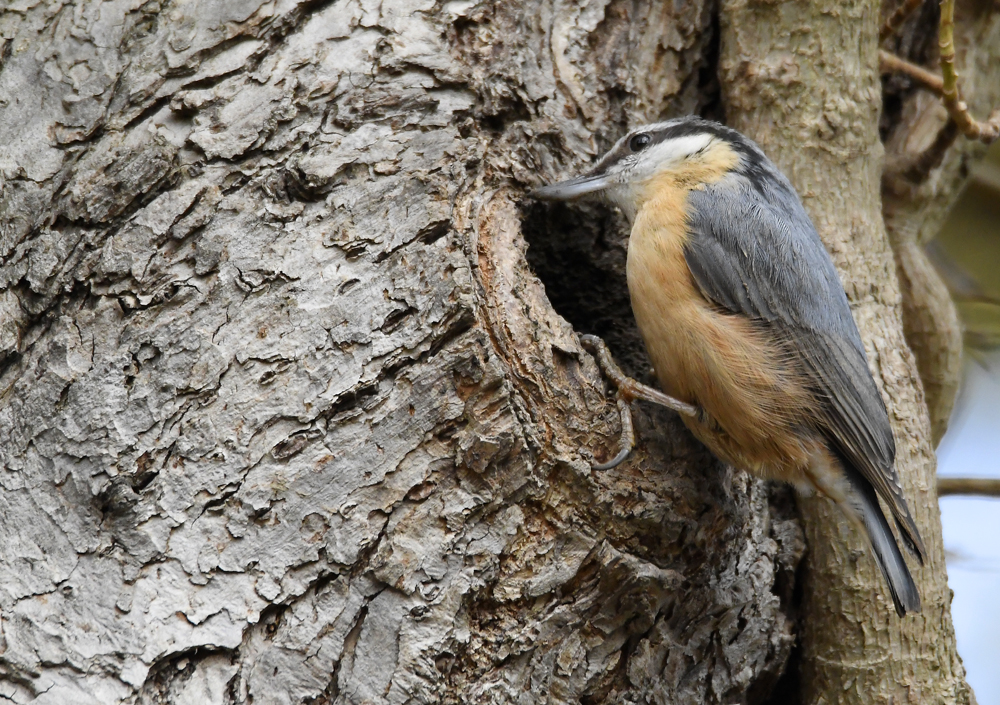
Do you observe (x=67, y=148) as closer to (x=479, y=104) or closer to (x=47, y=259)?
(x=47, y=259)

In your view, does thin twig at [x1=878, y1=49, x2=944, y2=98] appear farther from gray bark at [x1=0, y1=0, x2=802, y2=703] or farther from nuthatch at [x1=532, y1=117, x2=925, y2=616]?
gray bark at [x1=0, y1=0, x2=802, y2=703]

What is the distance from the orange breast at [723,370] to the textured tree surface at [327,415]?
0.44 ft

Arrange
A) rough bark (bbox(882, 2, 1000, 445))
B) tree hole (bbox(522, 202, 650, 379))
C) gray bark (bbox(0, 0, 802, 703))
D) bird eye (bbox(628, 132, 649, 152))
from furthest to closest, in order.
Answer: rough bark (bbox(882, 2, 1000, 445)) < tree hole (bbox(522, 202, 650, 379)) < bird eye (bbox(628, 132, 649, 152)) < gray bark (bbox(0, 0, 802, 703))

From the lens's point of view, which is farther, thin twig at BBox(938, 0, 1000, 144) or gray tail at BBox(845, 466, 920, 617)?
thin twig at BBox(938, 0, 1000, 144)

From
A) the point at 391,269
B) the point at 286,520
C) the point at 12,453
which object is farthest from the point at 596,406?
the point at 12,453

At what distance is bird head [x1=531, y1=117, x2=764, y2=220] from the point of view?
2.60 m

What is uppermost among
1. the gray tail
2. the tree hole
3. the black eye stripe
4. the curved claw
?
the black eye stripe

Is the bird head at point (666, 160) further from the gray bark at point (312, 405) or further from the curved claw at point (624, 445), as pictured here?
the curved claw at point (624, 445)

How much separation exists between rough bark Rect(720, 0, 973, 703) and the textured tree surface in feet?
0.11

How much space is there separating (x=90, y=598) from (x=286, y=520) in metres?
0.43

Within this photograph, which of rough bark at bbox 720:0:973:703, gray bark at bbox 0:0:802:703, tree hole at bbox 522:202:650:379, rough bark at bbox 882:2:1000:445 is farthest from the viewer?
rough bark at bbox 882:2:1000:445

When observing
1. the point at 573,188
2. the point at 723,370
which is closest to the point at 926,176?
the point at 723,370

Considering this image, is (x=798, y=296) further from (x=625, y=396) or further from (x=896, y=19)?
(x=896, y=19)

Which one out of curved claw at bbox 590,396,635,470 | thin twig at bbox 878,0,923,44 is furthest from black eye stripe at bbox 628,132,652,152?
thin twig at bbox 878,0,923,44
